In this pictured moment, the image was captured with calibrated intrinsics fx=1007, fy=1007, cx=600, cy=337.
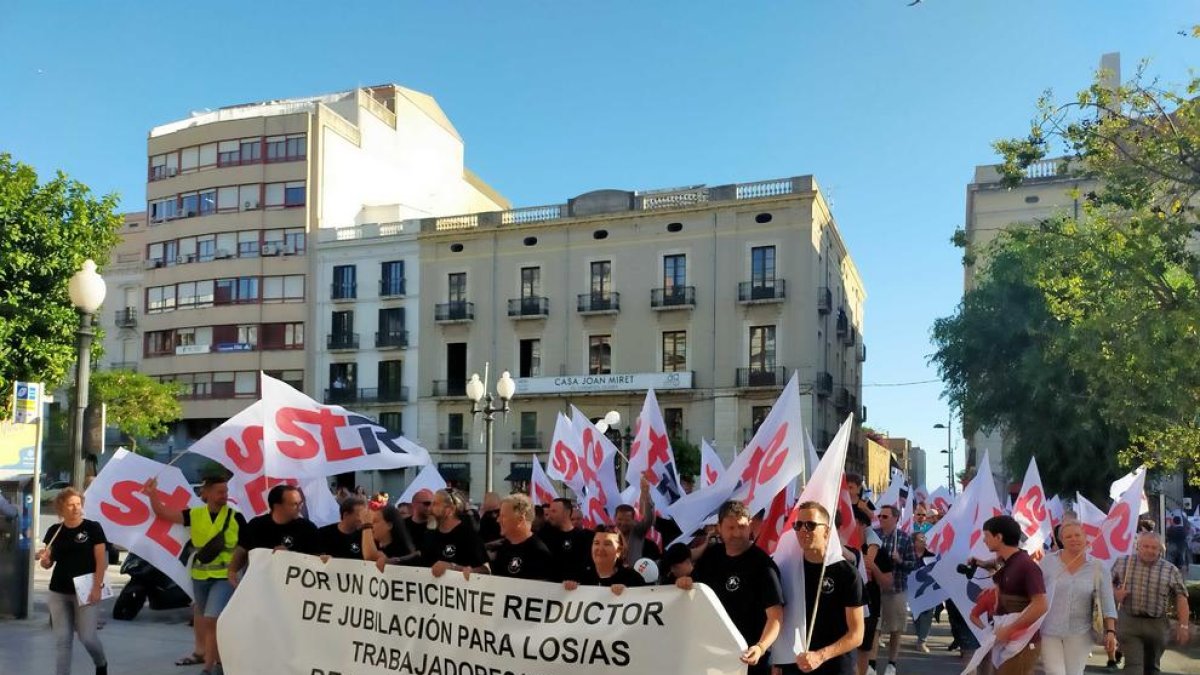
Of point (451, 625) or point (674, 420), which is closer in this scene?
point (451, 625)

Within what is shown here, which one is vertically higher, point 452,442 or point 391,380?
point 391,380

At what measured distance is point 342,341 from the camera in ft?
155

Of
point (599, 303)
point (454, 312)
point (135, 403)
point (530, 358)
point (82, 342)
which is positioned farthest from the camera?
point (454, 312)

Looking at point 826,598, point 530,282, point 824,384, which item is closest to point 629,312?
point 530,282

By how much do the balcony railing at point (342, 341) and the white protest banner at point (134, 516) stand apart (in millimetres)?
39386

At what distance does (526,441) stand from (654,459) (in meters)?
33.3

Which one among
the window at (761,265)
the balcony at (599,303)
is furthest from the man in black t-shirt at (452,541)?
the balcony at (599,303)

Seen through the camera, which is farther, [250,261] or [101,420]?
[250,261]

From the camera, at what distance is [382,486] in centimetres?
4812

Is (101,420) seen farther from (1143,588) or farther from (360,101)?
(360,101)

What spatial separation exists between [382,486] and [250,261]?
494 inches

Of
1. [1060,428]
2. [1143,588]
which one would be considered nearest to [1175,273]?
[1060,428]

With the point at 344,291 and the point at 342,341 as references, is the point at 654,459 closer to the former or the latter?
the point at 342,341

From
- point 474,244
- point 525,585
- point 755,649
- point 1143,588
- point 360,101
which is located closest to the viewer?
point 755,649
